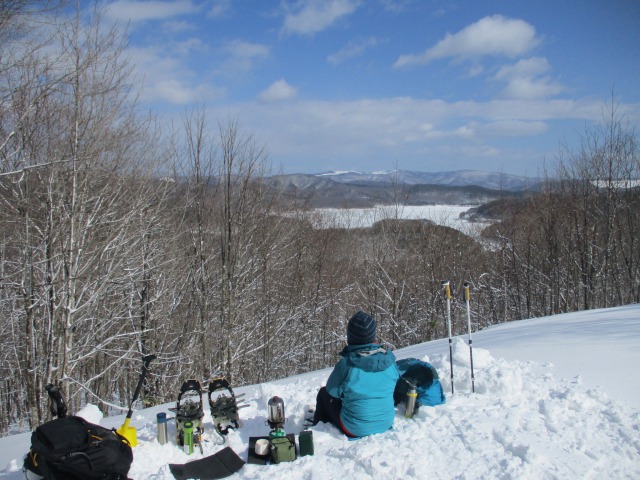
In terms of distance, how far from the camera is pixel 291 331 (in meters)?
20.6

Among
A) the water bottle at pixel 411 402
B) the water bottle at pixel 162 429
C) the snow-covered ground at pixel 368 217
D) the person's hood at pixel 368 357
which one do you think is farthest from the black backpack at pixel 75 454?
the snow-covered ground at pixel 368 217

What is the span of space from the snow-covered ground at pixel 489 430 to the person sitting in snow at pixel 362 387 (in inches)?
5.0

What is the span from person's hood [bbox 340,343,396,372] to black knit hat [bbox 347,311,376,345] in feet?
0.17

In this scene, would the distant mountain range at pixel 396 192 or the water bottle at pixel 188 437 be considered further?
the distant mountain range at pixel 396 192

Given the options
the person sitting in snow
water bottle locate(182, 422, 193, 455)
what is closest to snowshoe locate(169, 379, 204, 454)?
water bottle locate(182, 422, 193, 455)

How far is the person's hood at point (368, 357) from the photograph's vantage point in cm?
445

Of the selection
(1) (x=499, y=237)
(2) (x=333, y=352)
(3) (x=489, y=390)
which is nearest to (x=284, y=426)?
(3) (x=489, y=390)

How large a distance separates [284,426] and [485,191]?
62.0 meters

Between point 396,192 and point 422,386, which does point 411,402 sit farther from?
point 396,192

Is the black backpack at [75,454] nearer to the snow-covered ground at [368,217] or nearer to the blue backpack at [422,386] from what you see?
the blue backpack at [422,386]

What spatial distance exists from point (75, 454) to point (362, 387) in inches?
96.2

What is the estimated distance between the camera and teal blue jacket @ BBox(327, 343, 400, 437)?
4.39m

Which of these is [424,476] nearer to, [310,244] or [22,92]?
[22,92]

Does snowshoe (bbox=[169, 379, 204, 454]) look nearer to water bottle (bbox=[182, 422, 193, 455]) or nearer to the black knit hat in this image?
water bottle (bbox=[182, 422, 193, 455])
